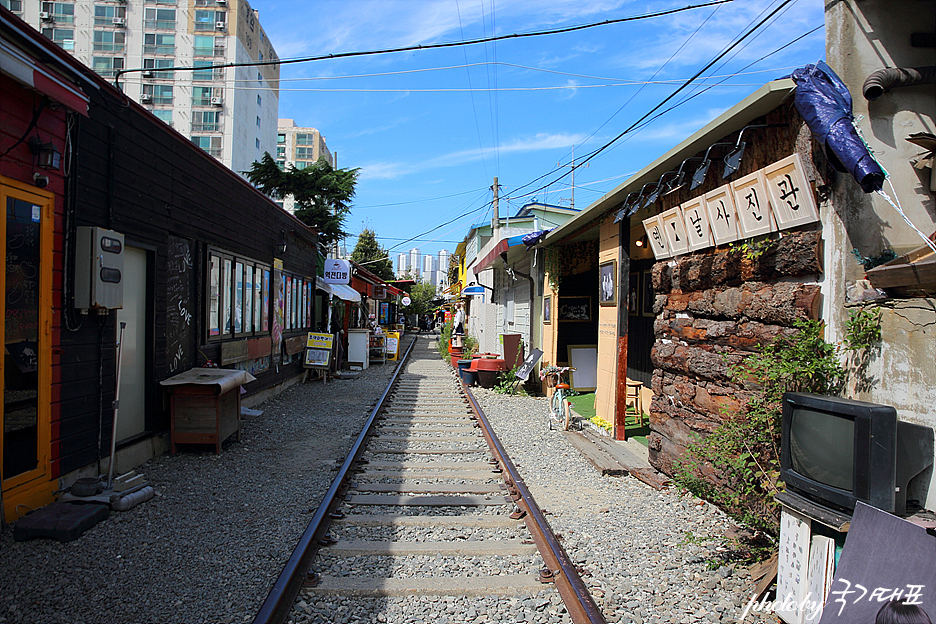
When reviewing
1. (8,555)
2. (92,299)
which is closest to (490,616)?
(8,555)

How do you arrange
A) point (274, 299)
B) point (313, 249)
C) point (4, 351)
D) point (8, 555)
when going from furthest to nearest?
point (313, 249) → point (274, 299) → point (4, 351) → point (8, 555)

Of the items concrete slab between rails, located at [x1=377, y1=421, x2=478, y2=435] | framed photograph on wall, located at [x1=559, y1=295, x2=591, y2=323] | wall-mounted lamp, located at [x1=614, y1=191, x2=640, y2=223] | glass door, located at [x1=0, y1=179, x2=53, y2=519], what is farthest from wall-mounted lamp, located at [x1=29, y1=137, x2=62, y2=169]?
framed photograph on wall, located at [x1=559, y1=295, x2=591, y2=323]

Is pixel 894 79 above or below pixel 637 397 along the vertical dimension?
above

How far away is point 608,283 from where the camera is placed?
8664 mm

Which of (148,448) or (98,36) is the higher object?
(98,36)

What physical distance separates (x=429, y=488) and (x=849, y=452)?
390cm


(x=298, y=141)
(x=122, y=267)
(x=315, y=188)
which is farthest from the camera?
(x=298, y=141)

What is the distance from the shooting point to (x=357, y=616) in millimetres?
3389

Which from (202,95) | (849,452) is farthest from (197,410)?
(202,95)

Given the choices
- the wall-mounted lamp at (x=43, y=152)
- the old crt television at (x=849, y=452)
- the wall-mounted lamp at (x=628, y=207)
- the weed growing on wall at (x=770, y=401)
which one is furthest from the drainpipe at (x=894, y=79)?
the wall-mounted lamp at (x=43, y=152)

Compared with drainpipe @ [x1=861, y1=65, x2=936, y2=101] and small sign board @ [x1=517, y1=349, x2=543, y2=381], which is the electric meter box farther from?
small sign board @ [x1=517, y1=349, x2=543, y2=381]

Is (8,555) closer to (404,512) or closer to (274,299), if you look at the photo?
(404,512)

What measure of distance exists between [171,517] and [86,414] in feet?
4.80

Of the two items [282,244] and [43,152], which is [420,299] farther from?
[43,152]
